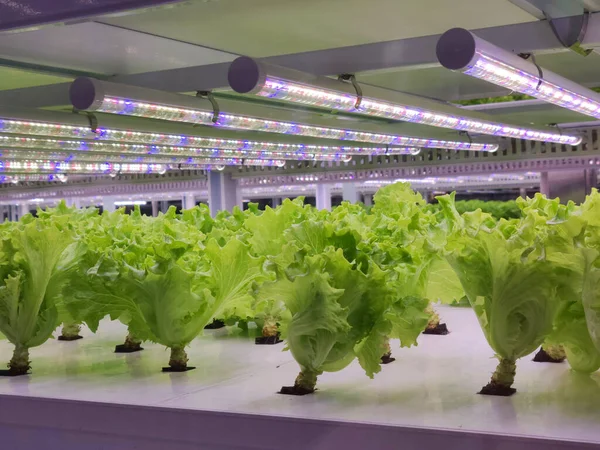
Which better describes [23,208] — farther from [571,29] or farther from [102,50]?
[571,29]

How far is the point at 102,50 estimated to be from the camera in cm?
493

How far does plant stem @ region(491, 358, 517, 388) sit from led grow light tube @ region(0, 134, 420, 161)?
4.89 meters

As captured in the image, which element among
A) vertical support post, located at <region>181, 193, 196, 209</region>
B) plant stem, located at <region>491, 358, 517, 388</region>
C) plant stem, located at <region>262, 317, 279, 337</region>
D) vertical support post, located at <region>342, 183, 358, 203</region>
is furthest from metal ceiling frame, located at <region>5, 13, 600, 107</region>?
vertical support post, located at <region>181, 193, 196, 209</region>

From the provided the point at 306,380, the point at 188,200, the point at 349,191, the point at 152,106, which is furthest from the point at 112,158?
the point at 306,380

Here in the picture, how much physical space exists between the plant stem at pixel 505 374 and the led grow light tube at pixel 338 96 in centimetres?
210

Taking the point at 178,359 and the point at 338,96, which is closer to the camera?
the point at 178,359

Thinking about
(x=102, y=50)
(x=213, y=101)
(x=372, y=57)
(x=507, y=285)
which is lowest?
(x=507, y=285)

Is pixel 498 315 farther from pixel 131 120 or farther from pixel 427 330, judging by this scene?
pixel 131 120

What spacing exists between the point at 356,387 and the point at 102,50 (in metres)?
3.27

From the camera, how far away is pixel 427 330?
3221 millimetres

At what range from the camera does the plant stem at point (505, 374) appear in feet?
7.38

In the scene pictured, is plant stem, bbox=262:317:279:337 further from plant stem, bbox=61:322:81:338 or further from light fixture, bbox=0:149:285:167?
light fixture, bbox=0:149:285:167

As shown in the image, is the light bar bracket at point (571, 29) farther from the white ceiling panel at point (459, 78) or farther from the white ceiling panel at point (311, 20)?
the white ceiling panel at point (459, 78)

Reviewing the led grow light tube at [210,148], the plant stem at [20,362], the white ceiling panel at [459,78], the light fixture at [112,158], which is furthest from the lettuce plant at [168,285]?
the light fixture at [112,158]
